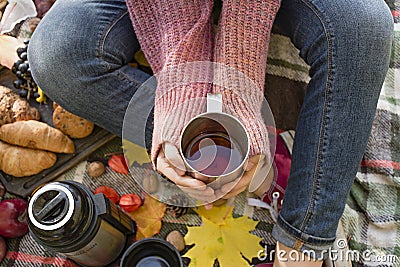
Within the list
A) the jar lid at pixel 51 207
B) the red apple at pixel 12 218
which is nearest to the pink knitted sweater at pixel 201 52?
the jar lid at pixel 51 207

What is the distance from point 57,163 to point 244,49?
535 mm

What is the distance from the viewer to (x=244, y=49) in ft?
2.58

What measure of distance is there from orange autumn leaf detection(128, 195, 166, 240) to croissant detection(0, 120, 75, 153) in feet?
0.73

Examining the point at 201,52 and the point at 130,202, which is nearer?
the point at 201,52

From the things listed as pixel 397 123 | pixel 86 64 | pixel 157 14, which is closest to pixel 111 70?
pixel 86 64

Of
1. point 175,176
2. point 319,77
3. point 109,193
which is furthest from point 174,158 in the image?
point 109,193

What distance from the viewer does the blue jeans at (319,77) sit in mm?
802

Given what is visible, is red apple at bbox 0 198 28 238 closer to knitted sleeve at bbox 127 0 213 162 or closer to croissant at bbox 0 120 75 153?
croissant at bbox 0 120 75 153

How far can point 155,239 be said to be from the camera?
90 centimetres

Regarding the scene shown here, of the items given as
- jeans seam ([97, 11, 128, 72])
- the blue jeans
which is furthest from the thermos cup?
jeans seam ([97, 11, 128, 72])

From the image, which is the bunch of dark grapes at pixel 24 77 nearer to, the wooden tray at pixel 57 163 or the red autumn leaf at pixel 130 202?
the wooden tray at pixel 57 163

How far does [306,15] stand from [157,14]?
0.86 ft

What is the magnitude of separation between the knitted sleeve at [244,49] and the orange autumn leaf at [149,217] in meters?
0.38

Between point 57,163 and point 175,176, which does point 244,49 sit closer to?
point 175,176
